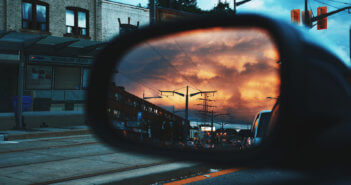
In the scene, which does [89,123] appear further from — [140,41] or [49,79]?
[49,79]

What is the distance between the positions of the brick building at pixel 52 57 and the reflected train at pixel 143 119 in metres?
15.5

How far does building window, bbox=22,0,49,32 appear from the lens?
21.4 metres

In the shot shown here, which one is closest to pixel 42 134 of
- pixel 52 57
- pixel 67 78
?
pixel 52 57

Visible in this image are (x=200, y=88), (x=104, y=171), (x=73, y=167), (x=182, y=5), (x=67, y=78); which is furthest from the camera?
(x=182, y=5)

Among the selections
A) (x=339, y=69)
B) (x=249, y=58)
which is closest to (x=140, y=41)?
(x=249, y=58)

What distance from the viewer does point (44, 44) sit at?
1658 cm

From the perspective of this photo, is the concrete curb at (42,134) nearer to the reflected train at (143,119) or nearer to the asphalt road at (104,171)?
the asphalt road at (104,171)

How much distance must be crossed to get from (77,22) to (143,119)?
2301 cm

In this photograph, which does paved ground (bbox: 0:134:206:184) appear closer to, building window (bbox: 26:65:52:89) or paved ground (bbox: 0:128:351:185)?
paved ground (bbox: 0:128:351:185)

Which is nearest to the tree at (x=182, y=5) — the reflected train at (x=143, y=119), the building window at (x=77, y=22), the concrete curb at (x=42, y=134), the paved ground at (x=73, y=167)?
the building window at (x=77, y=22)

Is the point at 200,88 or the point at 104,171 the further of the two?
the point at 104,171

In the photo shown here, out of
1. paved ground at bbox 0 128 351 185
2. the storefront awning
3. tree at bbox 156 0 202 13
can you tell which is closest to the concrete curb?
the storefront awning

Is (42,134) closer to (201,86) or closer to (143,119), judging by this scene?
(143,119)

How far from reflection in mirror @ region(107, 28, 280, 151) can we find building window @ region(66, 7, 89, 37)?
2248 cm
